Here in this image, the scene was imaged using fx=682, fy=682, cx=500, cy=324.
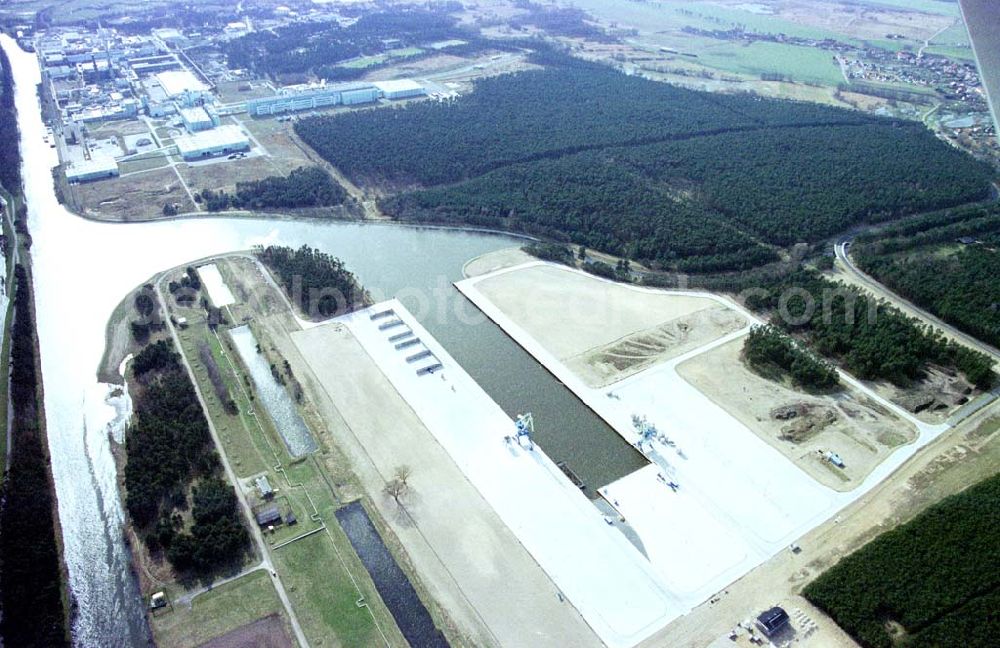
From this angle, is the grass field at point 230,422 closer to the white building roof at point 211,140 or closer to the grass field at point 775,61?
the white building roof at point 211,140

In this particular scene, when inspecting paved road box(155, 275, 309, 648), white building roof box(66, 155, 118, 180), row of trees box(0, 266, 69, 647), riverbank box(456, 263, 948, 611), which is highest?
riverbank box(456, 263, 948, 611)

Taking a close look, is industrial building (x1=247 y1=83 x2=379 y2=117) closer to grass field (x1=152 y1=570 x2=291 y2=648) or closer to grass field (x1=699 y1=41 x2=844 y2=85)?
grass field (x1=699 y1=41 x2=844 y2=85)

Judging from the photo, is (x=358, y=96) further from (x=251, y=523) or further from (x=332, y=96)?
(x=251, y=523)

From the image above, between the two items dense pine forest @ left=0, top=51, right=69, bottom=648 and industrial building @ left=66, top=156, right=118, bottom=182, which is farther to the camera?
industrial building @ left=66, top=156, right=118, bottom=182

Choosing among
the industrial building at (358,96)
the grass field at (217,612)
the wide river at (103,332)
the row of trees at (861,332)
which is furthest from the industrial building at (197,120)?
the grass field at (217,612)

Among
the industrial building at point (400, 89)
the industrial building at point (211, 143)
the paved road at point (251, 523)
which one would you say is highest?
the industrial building at point (400, 89)

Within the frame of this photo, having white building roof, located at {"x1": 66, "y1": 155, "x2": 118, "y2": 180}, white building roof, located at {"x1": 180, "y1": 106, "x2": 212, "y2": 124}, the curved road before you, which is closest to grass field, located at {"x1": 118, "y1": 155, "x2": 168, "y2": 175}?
white building roof, located at {"x1": 66, "y1": 155, "x2": 118, "y2": 180}
